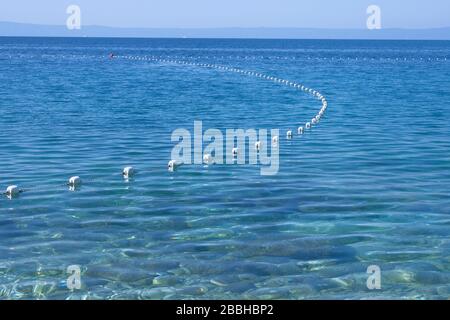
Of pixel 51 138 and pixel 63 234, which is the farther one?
pixel 51 138

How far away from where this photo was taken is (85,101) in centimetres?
4084

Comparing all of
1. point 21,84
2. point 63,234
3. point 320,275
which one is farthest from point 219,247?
point 21,84

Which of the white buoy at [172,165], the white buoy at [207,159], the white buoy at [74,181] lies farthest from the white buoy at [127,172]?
the white buoy at [207,159]

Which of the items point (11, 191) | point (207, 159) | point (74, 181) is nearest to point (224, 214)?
point (74, 181)

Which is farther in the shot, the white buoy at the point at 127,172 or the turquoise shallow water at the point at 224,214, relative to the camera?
the white buoy at the point at 127,172

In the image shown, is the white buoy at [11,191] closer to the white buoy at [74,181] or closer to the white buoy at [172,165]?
the white buoy at [74,181]

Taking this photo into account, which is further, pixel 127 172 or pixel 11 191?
pixel 127 172

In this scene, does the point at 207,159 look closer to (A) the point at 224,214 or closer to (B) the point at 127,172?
(B) the point at 127,172

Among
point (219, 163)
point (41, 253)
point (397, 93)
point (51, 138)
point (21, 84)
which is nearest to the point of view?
point (41, 253)

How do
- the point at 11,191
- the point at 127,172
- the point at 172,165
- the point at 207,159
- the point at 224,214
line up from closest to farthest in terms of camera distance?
the point at 224,214
the point at 11,191
the point at 127,172
the point at 172,165
the point at 207,159

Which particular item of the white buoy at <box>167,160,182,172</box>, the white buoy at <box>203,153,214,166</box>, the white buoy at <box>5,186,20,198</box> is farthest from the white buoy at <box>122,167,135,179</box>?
the white buoy at <box>5,186,20,198</box>

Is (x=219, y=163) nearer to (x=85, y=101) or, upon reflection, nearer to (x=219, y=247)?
(x=219, y=247)
